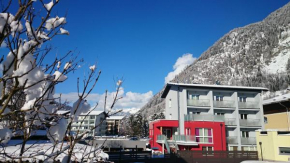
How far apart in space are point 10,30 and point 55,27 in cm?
31

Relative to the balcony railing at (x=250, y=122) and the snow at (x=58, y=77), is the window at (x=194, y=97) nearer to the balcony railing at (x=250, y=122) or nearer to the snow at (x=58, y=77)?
the balcony railing at (x=250, y=122)

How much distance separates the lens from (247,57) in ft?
506

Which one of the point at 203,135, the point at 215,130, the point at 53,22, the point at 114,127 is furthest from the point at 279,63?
the point at 53,22

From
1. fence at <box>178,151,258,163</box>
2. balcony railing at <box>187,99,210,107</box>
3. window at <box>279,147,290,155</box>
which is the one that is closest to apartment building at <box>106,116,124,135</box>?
balcony railing at <box>187,99,210,107</box>

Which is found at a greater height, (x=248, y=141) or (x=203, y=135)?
(x=203, y=135)

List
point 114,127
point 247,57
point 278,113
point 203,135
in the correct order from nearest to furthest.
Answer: point 203,135
point 278,113
point 114,127
point 247,57

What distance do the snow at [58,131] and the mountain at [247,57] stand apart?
4514 inches

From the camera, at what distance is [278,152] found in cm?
1691

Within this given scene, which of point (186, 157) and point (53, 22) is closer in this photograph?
point (53, 22)

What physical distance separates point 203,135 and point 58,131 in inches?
837

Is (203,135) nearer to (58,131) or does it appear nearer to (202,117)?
(202,117)

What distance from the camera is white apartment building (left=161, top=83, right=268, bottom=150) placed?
2195cm

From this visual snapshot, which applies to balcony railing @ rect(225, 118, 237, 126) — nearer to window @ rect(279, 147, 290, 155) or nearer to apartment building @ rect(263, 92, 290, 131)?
apartment building @ rect(263, 92, 290, 131)

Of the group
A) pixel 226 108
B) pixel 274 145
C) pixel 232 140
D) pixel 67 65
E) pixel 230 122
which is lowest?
pixel 232 140
